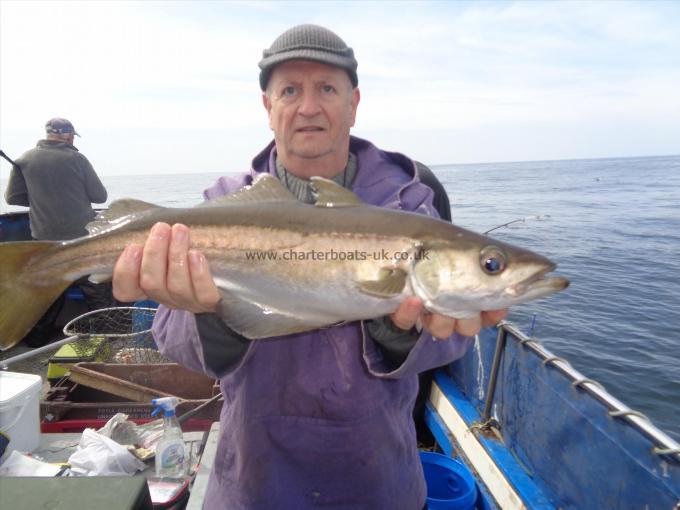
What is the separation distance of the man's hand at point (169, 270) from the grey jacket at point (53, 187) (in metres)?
8.29

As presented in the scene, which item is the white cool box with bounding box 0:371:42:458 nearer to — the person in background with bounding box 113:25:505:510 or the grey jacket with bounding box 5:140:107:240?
the person in background with bounding box 113:25:505:510

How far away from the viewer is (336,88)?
3.84 m

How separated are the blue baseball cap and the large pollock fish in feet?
26.2

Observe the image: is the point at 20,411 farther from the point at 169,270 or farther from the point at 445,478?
the point at 445,478

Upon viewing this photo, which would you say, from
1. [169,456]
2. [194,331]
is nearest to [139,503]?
[194,331]

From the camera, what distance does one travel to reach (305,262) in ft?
10.7

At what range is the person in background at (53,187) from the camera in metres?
9.86

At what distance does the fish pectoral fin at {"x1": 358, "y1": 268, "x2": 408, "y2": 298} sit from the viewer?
10.2 feet

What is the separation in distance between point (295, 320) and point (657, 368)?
44.8ft

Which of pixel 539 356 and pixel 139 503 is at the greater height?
pixel 139 503

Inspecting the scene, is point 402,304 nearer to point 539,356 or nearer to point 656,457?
point 656,457

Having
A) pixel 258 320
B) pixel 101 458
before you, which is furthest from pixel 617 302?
pixel 101 458

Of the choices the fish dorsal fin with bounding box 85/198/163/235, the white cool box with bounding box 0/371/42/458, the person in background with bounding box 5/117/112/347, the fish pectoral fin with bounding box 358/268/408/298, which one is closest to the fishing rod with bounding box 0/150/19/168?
the person in background with bounding box 5/117/112/347

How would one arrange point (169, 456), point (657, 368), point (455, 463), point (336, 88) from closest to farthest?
1. point (336, 88)
2. point (169, 456)
3. point (455, 463)
4. point (657, 368)
